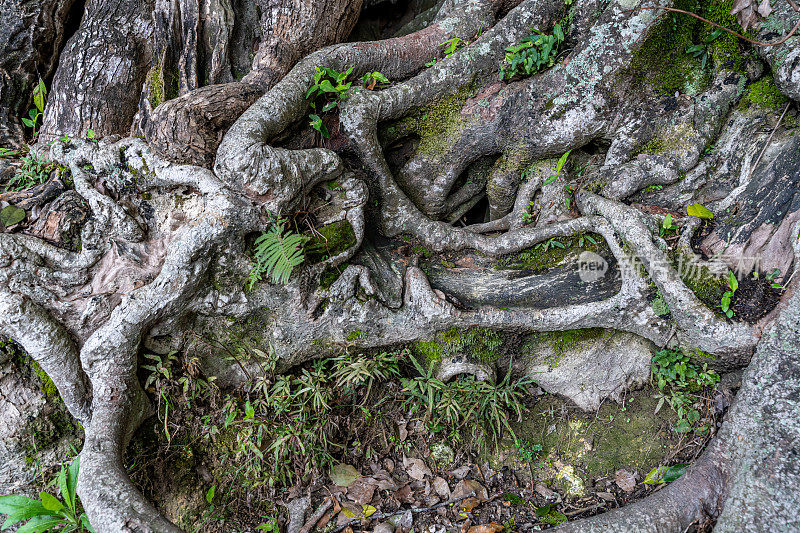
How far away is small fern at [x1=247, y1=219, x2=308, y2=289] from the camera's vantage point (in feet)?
10.6

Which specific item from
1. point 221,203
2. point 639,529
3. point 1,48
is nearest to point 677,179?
point 639,529

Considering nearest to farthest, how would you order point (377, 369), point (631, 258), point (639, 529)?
point (639, 529), point (631, 258), point (377, 369)

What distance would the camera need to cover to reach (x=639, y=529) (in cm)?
283

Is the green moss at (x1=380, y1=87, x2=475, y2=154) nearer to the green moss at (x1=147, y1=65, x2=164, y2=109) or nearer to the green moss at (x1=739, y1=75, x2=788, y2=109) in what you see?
the green moss at (x1=147, y1=65, x2=164, y2=109)

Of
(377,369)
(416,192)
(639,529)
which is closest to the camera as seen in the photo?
(639,529)

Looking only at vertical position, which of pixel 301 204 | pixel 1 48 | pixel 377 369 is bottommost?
pixel 377 369

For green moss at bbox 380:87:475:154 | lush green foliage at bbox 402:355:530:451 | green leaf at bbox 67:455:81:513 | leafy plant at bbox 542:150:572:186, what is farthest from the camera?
green moss at bbox 380:87:475:154

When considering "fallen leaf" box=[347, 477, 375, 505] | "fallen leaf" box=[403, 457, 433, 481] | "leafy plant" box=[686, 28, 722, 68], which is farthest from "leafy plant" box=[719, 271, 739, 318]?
"fallen leaf" box=[347, 477, 375, 505]

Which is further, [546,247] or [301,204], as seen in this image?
[546,247]

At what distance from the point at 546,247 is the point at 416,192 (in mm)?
1325

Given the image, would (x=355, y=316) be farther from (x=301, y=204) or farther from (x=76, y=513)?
(x=76, y=513)

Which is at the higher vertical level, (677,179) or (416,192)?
(416,192)

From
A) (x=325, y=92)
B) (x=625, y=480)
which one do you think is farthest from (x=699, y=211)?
(x=325, y=92)

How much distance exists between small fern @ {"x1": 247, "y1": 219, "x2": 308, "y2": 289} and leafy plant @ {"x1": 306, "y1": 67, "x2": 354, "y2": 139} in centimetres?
97
